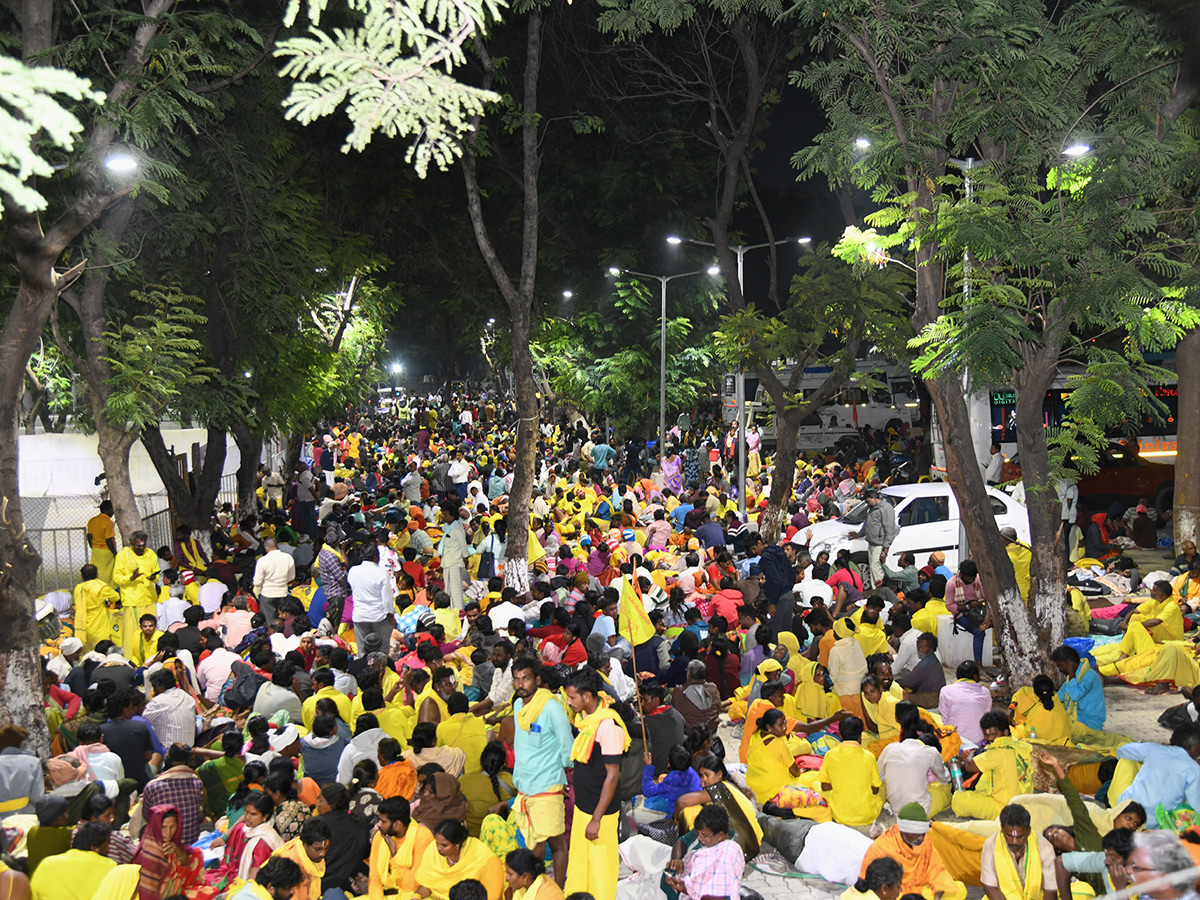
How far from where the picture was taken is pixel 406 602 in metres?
12.3

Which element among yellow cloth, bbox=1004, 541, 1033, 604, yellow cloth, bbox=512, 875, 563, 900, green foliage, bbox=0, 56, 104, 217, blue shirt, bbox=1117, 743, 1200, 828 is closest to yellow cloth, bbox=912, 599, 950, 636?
yellow cloth, bbox=1004, 541, 1033, 604

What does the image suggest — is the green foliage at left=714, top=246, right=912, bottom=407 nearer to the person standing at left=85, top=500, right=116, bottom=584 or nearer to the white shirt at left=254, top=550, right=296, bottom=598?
the white shirt at left=254, top=550, right=296, bottom=598

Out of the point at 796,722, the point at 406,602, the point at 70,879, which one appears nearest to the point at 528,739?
the point at 70,879

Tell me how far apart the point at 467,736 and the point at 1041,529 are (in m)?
6.24

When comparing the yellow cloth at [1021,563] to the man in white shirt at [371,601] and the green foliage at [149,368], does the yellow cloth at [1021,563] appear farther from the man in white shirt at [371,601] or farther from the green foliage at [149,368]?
the green foliage at [149,368]

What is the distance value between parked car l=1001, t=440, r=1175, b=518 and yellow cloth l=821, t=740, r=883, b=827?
1403 cm

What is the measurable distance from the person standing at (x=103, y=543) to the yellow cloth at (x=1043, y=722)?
10722 mm

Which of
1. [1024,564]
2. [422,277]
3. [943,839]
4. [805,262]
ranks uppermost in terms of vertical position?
[422,277]

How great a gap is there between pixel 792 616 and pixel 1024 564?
110 inches

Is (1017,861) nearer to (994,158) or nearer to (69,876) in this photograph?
(69,876)

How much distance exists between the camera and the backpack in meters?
9.39

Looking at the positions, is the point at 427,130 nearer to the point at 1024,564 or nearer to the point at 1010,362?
the point at 1010,362

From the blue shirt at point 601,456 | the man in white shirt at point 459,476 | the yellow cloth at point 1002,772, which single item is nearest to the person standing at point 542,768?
the yellow cloth at point 1002,772

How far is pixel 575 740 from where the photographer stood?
6.81 metres
